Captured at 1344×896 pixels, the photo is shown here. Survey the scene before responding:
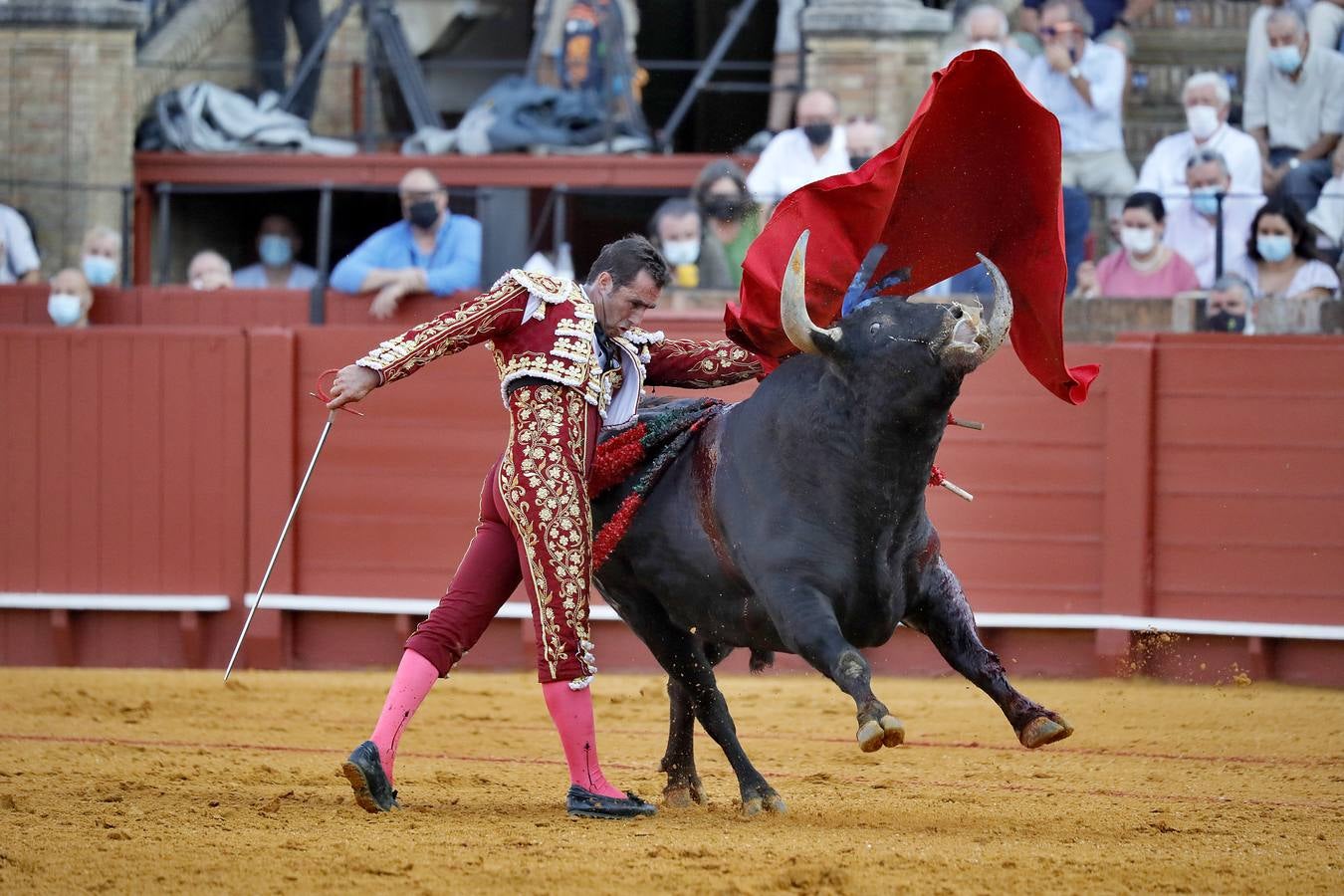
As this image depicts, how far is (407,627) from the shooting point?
28.9 feet

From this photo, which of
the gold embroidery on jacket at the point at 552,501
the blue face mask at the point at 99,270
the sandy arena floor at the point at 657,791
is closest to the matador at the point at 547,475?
the gold embroidery on jacket at the point at 552,501

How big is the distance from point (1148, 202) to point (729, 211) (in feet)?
5.91

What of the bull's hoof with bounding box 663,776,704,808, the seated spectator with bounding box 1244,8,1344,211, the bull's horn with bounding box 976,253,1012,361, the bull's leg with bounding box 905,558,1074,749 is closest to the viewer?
the bull's horn with bounding box 976,253,1012,361

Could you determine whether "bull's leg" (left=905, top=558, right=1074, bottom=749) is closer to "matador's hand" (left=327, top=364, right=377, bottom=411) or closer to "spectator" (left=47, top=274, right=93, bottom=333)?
"matador's hand" (left=327, top=364, right=377, bottom=411)

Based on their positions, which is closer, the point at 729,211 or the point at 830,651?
the point at 830,651

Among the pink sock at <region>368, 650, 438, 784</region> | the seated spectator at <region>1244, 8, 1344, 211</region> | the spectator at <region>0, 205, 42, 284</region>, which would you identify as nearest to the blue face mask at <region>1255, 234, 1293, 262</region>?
the seated spectator at <region>1244, 8, 1344, 211</region>

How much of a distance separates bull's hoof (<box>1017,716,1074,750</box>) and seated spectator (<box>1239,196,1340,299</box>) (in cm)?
455

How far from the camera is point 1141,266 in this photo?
29.9 ft

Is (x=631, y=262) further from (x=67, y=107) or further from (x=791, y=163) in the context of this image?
(x=67, y=107)

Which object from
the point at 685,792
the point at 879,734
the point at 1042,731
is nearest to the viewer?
the point at 879,734

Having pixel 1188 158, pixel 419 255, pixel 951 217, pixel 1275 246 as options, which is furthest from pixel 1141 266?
pixel 951 217

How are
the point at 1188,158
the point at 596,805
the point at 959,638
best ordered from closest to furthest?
the point at 959,638
the point at 596,805
the point at 1188,158

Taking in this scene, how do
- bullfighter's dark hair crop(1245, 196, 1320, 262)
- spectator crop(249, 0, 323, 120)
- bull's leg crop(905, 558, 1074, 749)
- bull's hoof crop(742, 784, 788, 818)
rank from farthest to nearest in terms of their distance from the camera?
spectator crop(249, 0, 323, 120)
bullfighter's dark hair crop(1245, 196, 1320, 262)
bull's hoof crop(742, 784, 788, 818)
bull's leg crop(905, 558, 1074, 749)

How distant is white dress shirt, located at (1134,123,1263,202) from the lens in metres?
9.35
